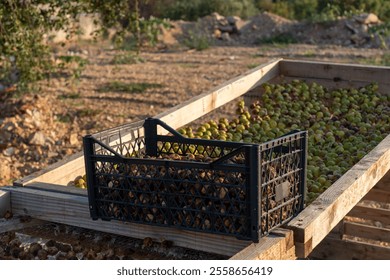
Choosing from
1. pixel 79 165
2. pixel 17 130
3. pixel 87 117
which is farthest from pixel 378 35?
pixel 79 165

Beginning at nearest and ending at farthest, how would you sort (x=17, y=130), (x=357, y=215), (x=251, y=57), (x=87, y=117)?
(x=357, y=215), (x=17, y=130), (x=87, y=117), (x=251, y=57)

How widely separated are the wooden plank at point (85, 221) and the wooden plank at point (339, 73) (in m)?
3.01

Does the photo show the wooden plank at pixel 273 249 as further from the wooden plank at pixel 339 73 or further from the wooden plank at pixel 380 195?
the wooden plank at pixel 339 73

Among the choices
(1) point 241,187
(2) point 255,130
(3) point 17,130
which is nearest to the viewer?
(1) point 241,187

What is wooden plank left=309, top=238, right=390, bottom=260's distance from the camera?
15.8 feet

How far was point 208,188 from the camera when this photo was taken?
271 centimetres

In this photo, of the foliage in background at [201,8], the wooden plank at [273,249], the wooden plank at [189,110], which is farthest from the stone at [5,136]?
the foliage in background at [201,8]

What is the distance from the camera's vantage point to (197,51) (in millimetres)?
15328

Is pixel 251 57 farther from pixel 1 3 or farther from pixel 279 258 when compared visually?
pixel 279 258

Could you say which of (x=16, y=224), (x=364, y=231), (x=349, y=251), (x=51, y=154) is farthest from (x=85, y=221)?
(x=51, y=154)

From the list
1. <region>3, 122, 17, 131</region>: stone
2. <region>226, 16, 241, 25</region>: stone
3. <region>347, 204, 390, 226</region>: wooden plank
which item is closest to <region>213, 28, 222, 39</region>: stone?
<region>226, 16, 241, 25</region>: stone

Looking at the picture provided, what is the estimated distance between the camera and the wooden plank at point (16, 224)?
3.21m

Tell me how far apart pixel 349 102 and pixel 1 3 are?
286cm

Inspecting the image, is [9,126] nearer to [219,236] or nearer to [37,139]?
[37,139]
